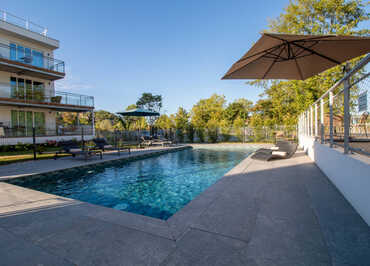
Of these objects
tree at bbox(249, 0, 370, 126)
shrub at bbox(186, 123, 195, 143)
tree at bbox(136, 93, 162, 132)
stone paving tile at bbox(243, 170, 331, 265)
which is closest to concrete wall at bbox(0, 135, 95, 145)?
shrub at bbox(186, 123, 195, 143)

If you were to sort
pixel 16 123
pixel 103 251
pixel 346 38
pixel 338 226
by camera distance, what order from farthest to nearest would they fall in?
pixel 16 123
pixel 346 38
pixel 338 226
pixel 103 251

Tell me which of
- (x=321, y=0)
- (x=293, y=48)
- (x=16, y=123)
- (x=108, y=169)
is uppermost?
(x=321, y=0)

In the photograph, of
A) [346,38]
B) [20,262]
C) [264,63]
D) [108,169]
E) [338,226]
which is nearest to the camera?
[20,262]

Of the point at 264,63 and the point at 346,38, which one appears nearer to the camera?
the point at 346,38

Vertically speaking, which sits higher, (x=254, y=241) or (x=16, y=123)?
(x=16, y=123)

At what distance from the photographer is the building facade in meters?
12.9

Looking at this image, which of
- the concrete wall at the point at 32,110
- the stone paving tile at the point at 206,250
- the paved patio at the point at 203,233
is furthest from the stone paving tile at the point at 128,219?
the concrete wall at the point at 32,110

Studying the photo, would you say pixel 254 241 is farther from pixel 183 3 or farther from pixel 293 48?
pixel 183 3

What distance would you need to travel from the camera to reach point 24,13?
15.2 m

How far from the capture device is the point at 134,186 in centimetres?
521

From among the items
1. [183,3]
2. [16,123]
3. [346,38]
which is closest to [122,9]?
[183,3]

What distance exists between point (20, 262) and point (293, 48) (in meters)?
5.41

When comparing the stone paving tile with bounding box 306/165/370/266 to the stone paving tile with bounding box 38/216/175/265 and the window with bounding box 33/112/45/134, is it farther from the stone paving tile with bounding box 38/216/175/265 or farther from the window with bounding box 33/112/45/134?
the window with bounding box 33/112/45/134

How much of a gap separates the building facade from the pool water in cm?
950
